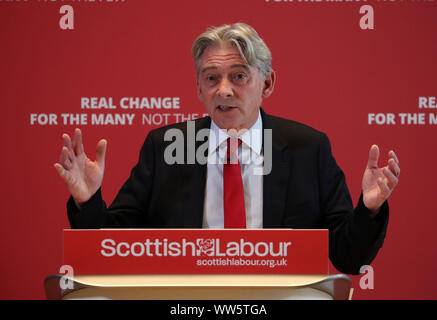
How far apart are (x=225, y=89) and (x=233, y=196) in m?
0.37

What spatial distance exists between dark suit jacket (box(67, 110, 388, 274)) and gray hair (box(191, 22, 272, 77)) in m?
0.27

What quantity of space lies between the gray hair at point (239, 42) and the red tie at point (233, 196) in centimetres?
37

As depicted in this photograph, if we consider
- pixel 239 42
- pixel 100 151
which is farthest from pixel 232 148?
pixel 100 151

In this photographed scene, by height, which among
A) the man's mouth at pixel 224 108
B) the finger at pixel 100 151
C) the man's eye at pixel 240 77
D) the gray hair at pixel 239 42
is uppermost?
the gray hair at pixel 239 42

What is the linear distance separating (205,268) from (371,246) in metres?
0.60

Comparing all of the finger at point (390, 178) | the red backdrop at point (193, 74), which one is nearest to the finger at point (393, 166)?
the finger at point (390, 178)

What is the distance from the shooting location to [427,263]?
9.43 feet

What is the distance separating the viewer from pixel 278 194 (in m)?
1.92

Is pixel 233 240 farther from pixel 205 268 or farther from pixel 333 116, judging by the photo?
pixel 333 116

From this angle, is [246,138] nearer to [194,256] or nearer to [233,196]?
[233,196]

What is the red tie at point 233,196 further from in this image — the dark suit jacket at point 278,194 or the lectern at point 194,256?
the lectern at point 194,256

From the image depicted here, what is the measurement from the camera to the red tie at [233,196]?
182 cm

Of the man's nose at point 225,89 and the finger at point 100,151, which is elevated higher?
the man's nose at point 225,89
